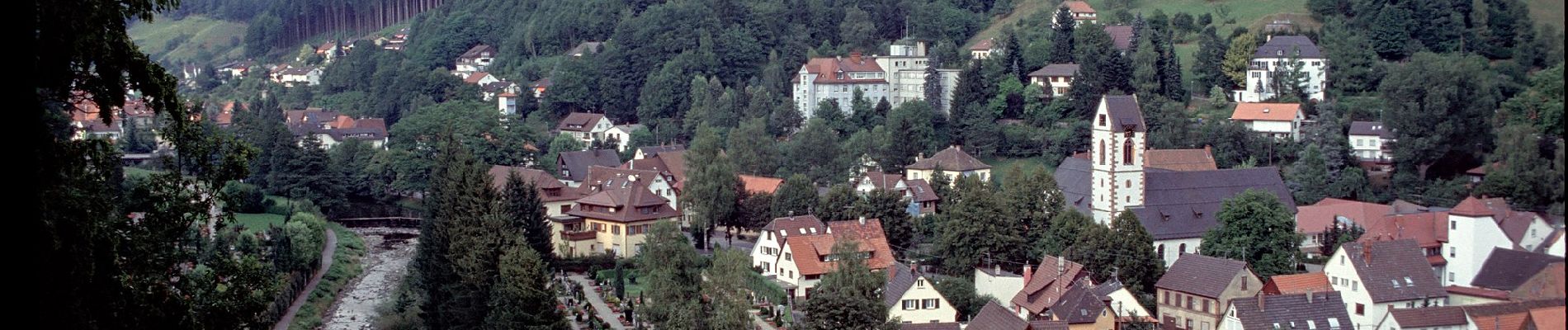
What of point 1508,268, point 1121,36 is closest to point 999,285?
point 1508,268

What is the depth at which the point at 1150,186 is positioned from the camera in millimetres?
35344

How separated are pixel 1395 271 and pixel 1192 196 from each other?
1093 centimetres

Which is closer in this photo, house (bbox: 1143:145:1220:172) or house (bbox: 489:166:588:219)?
house (bbox: 489:166:588:219)

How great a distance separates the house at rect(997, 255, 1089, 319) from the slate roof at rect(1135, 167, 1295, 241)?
6.63 metres

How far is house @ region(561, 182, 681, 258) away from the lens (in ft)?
121

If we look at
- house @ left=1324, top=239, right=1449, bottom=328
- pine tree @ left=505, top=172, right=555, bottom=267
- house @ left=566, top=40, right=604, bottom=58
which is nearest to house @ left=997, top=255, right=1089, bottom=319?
house @ left=1324, top=239, right=1449, bottom=328

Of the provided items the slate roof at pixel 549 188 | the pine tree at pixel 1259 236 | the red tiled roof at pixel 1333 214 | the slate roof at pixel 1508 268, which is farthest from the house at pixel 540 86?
the slate roof at pixel 1508 268

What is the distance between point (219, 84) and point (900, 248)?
67.4m

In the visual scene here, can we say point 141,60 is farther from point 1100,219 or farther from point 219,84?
point 219,84

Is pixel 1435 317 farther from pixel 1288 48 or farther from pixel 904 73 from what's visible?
pixel 904 73

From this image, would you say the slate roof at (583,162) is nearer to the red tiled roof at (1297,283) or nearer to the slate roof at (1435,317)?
the red tiled roof at (1297,283)

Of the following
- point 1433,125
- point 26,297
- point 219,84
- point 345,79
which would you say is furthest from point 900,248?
point 219,84

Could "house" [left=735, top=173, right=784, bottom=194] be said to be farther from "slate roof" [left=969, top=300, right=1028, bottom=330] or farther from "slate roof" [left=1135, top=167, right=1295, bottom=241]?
"slate roof" [left=969, top=300, right=1028, bottom=330]

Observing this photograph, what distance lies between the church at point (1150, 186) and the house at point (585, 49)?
1492 inches
